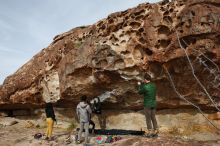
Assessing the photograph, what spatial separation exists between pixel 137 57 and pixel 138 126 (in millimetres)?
2655

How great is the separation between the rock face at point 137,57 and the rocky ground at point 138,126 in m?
0.42

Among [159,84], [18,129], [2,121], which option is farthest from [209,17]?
[2,121]

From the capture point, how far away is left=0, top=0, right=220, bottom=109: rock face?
1013 cm

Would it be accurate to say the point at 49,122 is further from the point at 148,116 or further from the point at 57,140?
the point at 148,116

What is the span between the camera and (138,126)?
38.9 ft

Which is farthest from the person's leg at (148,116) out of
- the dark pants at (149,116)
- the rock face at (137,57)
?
the rock face at (137,57)

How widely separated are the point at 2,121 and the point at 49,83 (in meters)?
3.32

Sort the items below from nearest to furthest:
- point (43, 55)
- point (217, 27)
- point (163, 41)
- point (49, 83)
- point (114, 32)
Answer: point (217, 27) < point (163, 41) < point (114, 32) < point (49, 83) < point (43, 55)

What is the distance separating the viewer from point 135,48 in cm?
1122

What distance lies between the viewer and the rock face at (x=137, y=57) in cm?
1013

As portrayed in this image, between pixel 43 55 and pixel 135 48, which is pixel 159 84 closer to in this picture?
pixel 135 48

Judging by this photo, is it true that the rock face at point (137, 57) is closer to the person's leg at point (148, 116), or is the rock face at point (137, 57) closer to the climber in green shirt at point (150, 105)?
the climber in green shirt at point (150, 105)

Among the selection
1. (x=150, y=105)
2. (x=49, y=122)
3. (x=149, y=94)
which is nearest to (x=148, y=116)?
(x=150, y=105)

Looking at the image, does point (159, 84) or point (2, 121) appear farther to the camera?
point (2, 121)
